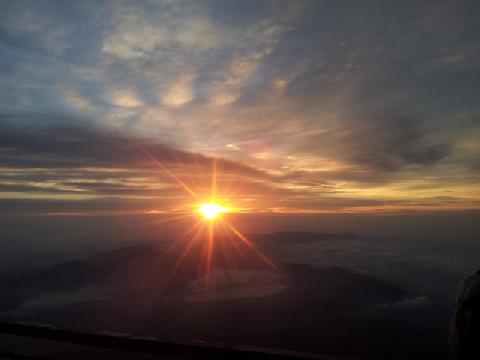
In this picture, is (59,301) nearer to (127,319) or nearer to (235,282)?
(127,319)

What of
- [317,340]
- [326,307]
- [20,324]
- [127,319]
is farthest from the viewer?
[326,307]

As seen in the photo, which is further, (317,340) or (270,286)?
(270,286)

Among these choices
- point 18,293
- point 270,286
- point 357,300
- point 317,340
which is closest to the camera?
point 317,340

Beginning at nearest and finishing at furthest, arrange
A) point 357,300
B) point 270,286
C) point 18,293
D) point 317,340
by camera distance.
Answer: point 317,340 → point 357,300 → point 18,293 → point 270,286

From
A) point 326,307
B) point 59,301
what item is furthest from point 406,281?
point 59,301

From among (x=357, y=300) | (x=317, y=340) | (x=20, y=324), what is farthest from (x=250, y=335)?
(x=20, y=324)

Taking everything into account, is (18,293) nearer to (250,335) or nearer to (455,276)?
(250,335)

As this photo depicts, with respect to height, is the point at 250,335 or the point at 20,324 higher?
the point at 20,324

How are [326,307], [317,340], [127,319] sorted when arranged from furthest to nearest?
[326,307], [127,319], [317,340]

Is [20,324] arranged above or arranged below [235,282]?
above

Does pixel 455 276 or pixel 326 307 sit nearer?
pixel 326 307
